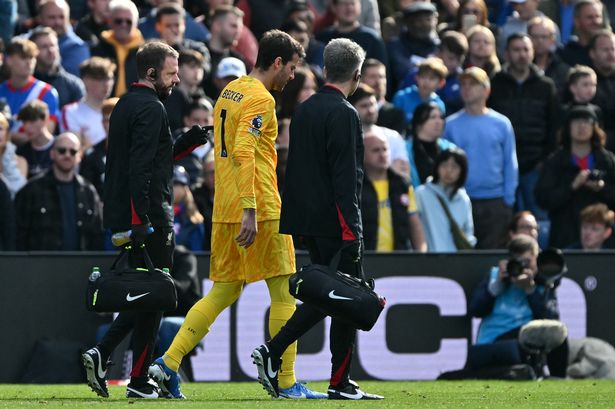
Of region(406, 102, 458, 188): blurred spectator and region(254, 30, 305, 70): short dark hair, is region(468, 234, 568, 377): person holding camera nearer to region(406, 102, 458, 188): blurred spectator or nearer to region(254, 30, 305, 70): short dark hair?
region(406, 102, 458, 188): blurred spectator

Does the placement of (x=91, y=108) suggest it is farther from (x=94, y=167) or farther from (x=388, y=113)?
(x=388, y=113)

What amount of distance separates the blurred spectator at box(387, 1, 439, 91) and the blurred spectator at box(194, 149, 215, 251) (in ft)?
12.2

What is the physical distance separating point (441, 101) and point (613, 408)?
293 inches

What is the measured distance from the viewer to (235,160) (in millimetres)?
9484

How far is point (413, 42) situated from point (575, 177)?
3.21 m

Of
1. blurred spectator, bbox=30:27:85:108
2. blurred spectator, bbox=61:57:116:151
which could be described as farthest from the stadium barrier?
blurred spectator, bbox=30:27:85:108

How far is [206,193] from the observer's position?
1455 centimetres

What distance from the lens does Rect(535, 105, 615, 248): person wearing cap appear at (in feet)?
50.0

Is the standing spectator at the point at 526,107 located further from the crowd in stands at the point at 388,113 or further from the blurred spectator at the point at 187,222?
the blurred spectator at the point at 187,222

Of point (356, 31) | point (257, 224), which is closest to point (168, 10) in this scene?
point (356, 31)

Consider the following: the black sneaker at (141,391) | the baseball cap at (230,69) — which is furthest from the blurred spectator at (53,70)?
the black sneaker at (141,391)

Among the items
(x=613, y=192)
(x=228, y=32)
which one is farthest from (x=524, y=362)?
(x=228, y=32)

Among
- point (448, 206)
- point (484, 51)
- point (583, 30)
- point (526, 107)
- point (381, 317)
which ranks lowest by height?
point (381, 317)

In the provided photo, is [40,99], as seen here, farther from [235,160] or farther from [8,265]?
[235,160]
